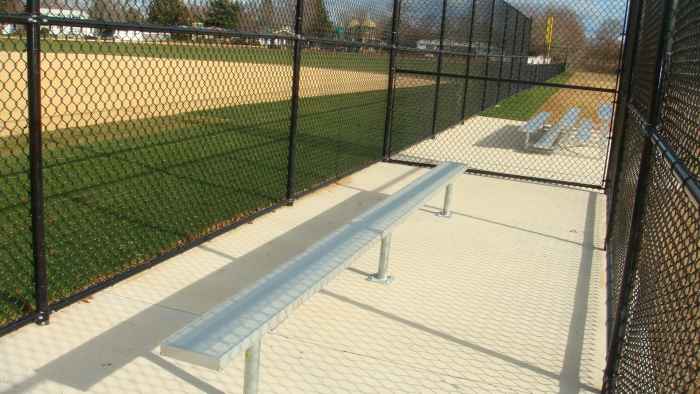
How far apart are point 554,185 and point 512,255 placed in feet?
10.9

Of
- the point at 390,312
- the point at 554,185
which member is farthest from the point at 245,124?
the point at 390,312

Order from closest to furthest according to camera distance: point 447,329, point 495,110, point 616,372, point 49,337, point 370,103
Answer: point 616,372 < point 49,337 < point 447,329 < point 370,103 < point 495,110

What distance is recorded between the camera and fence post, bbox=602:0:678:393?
3051 millimetres

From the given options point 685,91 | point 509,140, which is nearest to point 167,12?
point 685,91

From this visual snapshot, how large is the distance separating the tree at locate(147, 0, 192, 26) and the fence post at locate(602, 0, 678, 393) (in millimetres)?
3384

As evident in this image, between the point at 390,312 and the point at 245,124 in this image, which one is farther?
the point at 245,124

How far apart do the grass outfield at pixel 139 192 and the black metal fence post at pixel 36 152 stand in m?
0.24

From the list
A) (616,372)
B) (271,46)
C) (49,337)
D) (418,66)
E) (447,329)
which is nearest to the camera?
(616,372)

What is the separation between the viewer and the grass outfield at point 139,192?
4406 millimetres

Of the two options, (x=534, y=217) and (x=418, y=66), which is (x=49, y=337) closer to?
(x=534, y=217)

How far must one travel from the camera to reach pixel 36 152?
336cm

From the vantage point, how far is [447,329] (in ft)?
12.9

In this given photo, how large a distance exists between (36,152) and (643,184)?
3.24 meters

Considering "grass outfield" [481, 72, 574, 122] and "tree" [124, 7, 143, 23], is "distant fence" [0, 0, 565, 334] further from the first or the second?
"grass outfield" [481, 72, 574, 122]
